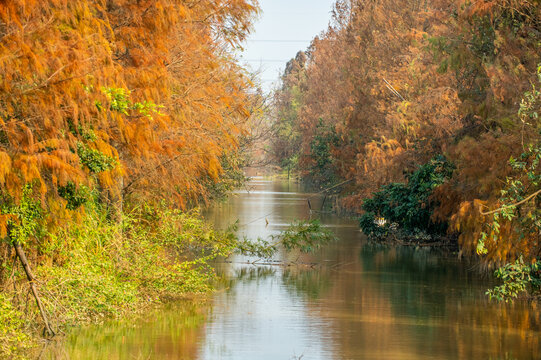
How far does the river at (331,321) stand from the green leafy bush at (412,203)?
224 cm

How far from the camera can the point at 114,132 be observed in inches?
630

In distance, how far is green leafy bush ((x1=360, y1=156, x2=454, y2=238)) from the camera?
1124 inches

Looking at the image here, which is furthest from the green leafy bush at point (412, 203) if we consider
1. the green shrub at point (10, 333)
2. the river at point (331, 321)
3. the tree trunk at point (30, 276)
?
the green shrub at point (10, 333)

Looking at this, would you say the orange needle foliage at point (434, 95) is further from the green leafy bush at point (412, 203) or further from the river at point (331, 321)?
the river at point (331, 321)

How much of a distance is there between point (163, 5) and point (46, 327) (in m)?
6.85

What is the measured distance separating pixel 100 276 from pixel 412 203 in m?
16.3

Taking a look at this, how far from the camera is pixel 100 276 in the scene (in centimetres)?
1562

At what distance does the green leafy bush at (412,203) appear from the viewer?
28.5 metres

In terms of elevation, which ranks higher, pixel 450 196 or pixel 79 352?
pixel 450 196

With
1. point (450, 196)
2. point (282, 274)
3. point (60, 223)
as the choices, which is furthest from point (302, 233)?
point (60, 223)

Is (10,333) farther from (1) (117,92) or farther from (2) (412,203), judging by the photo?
(2) (412,203)

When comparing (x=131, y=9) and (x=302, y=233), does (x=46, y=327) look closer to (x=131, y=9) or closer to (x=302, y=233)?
(x=131, y=9)

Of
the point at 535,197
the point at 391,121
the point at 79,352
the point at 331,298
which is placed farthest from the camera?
the point at 391,121

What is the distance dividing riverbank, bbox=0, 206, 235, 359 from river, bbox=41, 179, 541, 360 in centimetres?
41
